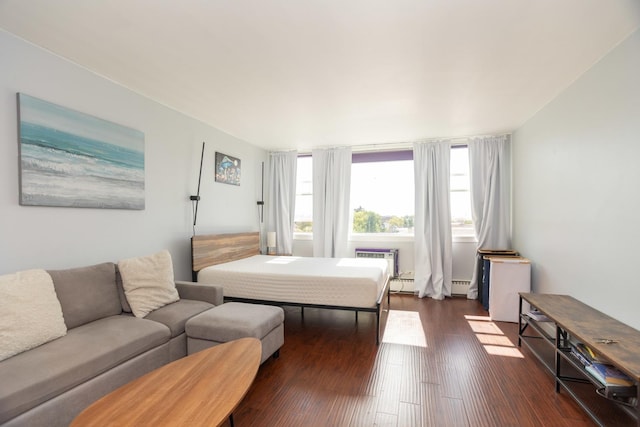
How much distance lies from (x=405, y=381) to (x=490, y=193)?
3.39 m

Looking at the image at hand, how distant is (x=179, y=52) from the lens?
223 centimetres

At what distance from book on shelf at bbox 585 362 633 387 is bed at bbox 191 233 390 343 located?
1.52m

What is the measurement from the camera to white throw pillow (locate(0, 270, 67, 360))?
1632mm

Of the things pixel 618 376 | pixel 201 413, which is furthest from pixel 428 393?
pixel 201 413

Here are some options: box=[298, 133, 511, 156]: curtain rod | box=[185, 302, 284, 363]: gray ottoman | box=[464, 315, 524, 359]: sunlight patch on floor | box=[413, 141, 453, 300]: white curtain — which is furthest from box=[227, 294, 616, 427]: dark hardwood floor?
box=[298, 133, 511, 156]: curtain rod

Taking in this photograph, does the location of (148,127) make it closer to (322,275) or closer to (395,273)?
(322,275)

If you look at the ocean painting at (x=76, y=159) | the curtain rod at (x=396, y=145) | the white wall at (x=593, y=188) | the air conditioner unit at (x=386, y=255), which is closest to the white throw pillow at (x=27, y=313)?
the ocean painting at (x=76, y=159)

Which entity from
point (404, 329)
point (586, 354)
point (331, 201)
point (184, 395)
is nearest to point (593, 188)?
point (586, 354)

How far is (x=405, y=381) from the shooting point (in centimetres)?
226

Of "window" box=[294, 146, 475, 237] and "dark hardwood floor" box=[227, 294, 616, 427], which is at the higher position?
"window" box=[294, 146, 475, 237]

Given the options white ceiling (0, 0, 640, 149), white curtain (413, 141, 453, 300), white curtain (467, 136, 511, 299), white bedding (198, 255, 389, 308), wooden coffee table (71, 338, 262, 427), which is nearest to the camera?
wooden coffee table (71, 338, 262, 427)

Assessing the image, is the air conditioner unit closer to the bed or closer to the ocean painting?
the bed

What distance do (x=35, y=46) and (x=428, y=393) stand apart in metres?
3.81

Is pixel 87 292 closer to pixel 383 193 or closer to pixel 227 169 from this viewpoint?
pixel 227 169
